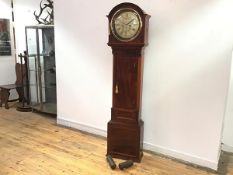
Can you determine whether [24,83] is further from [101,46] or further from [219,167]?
Result: [219,167]

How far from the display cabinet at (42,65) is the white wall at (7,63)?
83cm

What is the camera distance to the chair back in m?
4.63

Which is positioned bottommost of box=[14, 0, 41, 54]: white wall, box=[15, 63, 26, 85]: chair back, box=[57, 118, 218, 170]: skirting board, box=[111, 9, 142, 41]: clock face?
box=[57, 118, 218, 170]: skirting board

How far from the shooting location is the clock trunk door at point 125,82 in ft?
8.55

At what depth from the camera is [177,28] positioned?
2.59 metres

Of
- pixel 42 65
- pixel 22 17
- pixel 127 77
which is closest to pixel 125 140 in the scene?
pixel 127 77

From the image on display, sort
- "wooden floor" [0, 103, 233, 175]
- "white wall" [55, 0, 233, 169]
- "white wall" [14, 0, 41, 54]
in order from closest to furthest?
"white wall" [55, 0, 233, 169] → "wooden floor" [0, 103, 233, 175] → "white wall" [14, 0, 41, 54]

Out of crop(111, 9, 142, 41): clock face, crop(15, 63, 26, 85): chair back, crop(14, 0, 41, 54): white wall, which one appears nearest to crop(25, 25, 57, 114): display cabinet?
crop(15, 63, 26, 85): chair back

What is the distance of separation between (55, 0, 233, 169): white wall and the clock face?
32cm

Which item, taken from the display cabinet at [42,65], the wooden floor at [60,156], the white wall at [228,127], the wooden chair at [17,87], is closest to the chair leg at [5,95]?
the wooden chair at [17,87]

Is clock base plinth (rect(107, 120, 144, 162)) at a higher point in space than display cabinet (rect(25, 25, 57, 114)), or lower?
lower

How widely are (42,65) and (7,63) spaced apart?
1231mm

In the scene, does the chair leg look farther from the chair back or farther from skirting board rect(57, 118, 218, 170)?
skirting board rect(57, 118, 218, 170)

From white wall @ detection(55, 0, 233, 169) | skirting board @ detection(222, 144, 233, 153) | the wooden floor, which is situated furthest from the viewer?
skirting board @ detection(222, 144, 233, 153)
